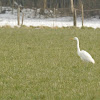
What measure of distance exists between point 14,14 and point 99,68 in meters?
46.5

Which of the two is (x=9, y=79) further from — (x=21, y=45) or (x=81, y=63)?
(x=21, y=45)

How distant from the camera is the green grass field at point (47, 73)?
8.03 m

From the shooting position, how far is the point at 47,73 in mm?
10344

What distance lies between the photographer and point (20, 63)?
1212 cm

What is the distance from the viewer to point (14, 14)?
56.9m

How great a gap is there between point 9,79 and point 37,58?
3.97 m

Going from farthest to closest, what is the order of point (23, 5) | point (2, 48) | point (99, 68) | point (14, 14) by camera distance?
point (23, 5) < point (14, 14) < point (2, 48) < point (99, 68)

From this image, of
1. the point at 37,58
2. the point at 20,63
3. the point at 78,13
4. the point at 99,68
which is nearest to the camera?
the point at 99,68

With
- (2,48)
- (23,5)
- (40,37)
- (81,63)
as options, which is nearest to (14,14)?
(23,5)

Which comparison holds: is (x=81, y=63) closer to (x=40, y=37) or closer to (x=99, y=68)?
(x=99, y=68)

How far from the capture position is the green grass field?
8031 millimetres

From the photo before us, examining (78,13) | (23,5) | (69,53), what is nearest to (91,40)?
A: (69,53)

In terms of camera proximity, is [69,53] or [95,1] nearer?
[69,53]

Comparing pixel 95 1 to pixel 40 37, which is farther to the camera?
pixel 95 1
